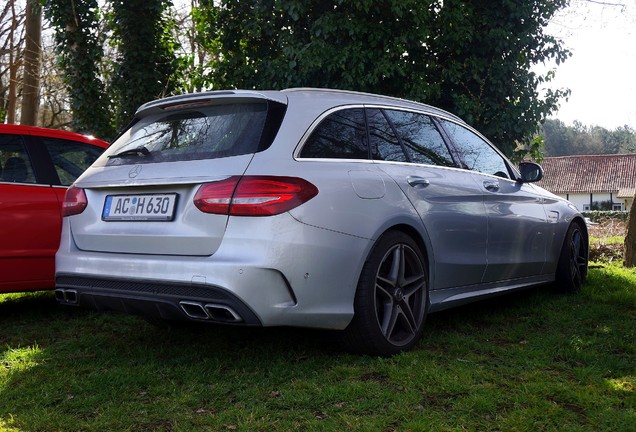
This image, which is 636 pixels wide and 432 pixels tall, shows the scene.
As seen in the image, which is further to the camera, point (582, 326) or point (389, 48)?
point (389, 48)

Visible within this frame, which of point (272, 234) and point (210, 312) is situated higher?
point (272, 234)

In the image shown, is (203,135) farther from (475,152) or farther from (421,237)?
(475,152)

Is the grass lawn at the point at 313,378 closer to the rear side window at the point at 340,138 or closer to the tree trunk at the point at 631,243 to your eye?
the rear side window at the point at 340,138

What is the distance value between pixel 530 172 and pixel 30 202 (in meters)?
4.15

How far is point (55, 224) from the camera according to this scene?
553 centimetres

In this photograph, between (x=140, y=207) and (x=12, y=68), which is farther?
(x=12, y=68)

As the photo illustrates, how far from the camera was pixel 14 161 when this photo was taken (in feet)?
18.3

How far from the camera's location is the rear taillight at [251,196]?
3512 millimetres

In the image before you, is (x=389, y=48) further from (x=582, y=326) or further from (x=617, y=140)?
(x=617, y=140)

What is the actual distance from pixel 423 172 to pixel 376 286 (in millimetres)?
950

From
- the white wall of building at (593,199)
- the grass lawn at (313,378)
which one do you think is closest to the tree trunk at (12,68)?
the grass lawn at (313,378)

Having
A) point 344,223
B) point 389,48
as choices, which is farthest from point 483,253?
point 389,48

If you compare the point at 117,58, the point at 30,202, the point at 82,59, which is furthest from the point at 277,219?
the point at 82,59

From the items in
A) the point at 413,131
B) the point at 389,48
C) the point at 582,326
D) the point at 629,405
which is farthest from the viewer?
the point at 389,48
